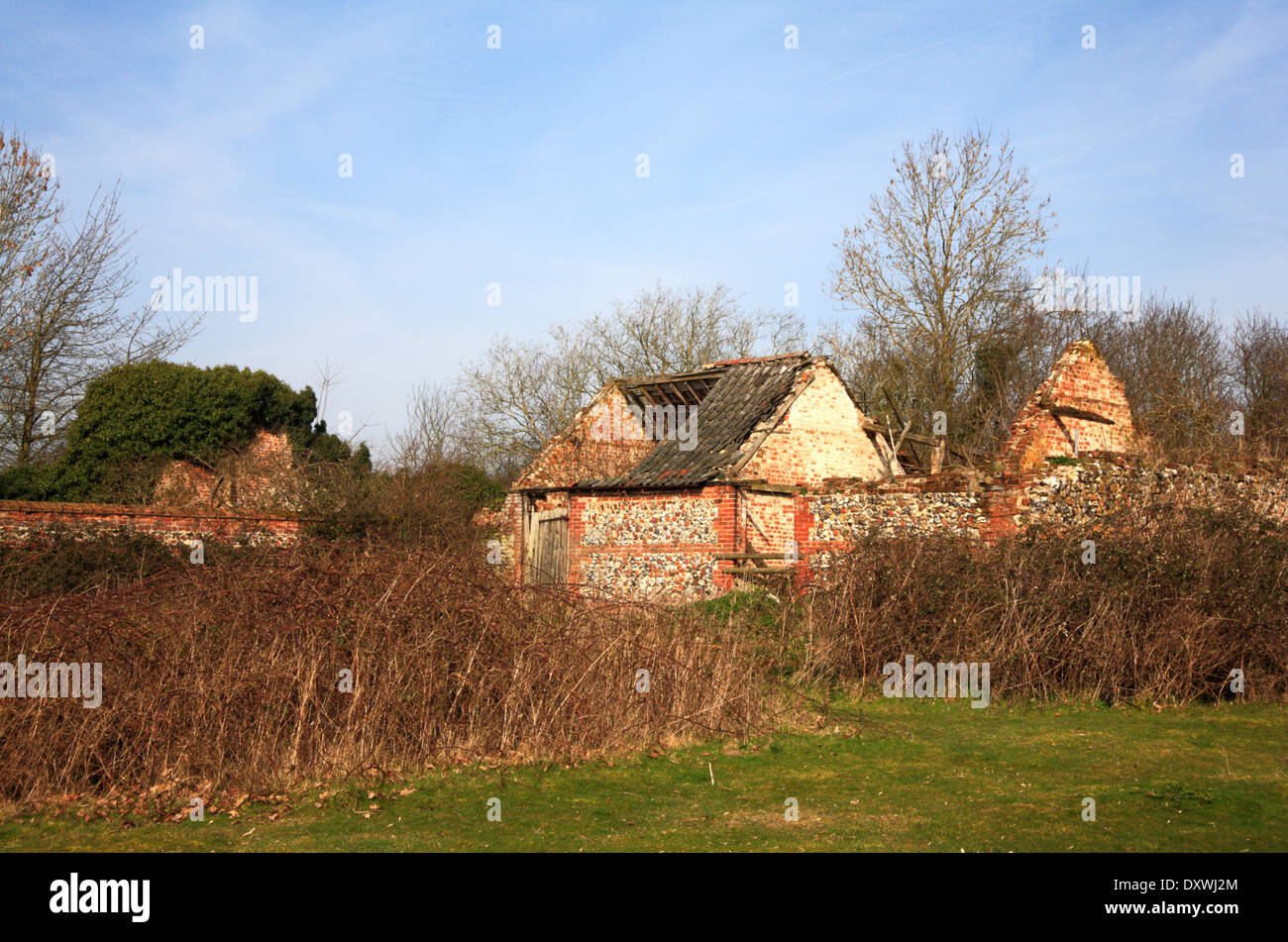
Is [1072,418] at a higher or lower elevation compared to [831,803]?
higher

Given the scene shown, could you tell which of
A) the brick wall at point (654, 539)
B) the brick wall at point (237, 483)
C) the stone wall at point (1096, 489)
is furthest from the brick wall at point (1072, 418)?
the brick wall at point (237, 483)

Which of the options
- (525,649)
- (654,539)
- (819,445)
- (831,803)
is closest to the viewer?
(831,803)

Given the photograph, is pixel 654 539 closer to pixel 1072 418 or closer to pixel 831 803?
pixel 1072 418

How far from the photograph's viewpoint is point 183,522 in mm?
18469

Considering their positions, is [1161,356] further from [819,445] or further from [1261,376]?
[819,445]
